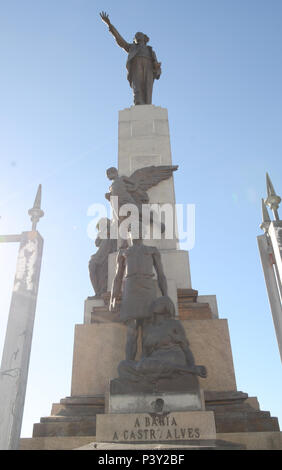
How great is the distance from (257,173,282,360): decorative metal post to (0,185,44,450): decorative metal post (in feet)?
13.4

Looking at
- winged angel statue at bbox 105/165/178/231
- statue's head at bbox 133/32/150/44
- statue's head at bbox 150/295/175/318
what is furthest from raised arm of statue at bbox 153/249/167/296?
statue's head at bbox 133/32/150/44

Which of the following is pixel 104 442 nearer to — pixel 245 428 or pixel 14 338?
pixel 245 428

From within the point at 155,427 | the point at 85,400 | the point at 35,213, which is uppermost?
the point at 35,213

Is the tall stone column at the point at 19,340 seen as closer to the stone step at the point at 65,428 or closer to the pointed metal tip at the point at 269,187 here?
the stone step at the point at 65,428

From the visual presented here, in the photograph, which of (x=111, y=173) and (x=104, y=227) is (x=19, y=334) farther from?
(x=104, y=227)

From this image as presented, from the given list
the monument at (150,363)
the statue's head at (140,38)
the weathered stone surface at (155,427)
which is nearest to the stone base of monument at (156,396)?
the monument at (150,363)

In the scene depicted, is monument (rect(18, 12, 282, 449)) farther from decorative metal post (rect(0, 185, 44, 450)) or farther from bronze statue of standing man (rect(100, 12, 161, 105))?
bronze statue of standing man (rect(100, 12, 161, 105))

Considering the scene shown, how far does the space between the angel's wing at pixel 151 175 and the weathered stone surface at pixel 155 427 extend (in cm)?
514

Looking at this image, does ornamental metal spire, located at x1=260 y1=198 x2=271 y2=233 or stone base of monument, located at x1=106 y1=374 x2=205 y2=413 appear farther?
ornamental metal spire, located at x1=260 y1=198 x2=271 y2=233

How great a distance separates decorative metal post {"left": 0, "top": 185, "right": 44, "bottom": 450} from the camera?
541cm

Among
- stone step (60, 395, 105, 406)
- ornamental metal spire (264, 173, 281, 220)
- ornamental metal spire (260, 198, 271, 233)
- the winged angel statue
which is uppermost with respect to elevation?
the winged angel statue

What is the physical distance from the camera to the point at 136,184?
8.56 meters

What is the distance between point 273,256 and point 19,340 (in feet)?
15.6

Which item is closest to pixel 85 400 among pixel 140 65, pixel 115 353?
pixel 115 353
